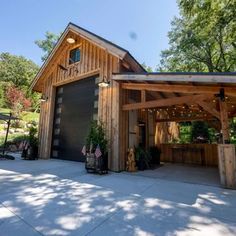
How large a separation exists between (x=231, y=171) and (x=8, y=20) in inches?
624

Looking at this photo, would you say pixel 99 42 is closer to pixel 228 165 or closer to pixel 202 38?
pixel 228 165

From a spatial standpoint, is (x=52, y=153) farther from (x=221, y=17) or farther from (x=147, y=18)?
(x=221, y=17)

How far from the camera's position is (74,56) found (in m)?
9.25

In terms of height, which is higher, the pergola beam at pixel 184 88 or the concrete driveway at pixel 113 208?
the pergola beam at pixel 184 88

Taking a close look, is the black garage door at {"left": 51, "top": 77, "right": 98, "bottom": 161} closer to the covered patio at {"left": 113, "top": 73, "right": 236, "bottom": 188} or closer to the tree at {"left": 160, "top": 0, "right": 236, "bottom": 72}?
the covered patio at {"left": 113, "top": 73, "right": 236, "bottom": 188}

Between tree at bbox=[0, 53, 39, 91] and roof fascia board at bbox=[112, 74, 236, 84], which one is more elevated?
tree at bbox=[0, 53, 39, 91]

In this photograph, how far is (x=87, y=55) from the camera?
330 inches

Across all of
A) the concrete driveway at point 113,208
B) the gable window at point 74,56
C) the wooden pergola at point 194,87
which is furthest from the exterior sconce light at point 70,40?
the concrete driveway at point 113,208

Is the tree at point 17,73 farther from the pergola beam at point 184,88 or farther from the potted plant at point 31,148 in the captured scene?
the pergola beam at point 184,88

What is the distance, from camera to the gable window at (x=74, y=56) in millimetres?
9067

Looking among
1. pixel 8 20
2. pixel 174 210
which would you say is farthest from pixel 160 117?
pixel 8 20

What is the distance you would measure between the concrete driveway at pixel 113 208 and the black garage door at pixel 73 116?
383 centimetres

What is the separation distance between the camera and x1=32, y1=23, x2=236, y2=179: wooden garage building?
205 inches

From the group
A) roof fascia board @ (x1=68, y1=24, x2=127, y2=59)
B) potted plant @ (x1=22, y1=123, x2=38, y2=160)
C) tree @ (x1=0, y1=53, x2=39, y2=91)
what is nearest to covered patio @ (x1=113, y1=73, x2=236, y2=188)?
roof fascia board @ (x1=68, y1=24, x2=127, y2=59)
